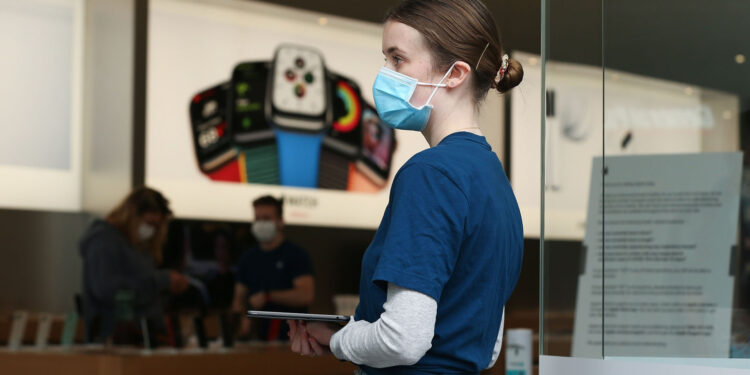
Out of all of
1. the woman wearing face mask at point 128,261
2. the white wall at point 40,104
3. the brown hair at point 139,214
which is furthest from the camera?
the brown hair at point 139,214

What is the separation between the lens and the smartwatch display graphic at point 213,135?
5.90m

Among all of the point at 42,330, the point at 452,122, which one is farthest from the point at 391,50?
the point at 42,330

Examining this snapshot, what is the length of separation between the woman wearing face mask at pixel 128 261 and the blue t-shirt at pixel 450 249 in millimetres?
4405

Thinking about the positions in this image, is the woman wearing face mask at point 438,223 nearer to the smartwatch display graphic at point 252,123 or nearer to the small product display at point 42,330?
the small product display at point 42,330

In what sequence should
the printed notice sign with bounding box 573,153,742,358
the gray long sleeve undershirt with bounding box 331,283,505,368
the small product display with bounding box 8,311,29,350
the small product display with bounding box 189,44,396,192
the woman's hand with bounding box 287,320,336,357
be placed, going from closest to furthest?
the gray long sleeve undershirt with bounding box 331,283,505,368 < the woman's hand with bounding box 287,320,336,357 < the printed notice sign with bounding box 573,153,742,358 < the small product display with bounding box 8,311,29,350 < the small product display with bounding box 189,44,396,192

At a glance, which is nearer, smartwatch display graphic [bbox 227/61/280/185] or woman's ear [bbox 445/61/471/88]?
woman's ear [bbox 445/61/471/88]

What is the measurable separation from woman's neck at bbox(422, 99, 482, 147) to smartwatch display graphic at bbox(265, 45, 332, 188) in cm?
471

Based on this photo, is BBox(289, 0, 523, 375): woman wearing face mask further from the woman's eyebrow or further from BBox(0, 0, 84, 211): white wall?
BBox(0, 0, 84, 211): white wall

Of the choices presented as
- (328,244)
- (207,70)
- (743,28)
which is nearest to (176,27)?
(207,70)

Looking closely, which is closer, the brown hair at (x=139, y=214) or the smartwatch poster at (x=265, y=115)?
the brown hair at (x=139, y=214)

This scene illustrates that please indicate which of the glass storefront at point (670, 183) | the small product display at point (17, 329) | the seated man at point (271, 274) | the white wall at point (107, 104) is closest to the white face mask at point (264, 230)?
the seated man at point (271, 274)

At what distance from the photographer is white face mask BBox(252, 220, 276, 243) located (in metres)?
6.05

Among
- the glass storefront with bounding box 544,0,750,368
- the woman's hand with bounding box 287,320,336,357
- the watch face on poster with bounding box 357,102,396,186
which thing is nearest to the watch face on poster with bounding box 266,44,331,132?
the watch face on poster with bounding box 357,102,396,186

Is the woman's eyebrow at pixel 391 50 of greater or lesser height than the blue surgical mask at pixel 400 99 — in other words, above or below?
above
